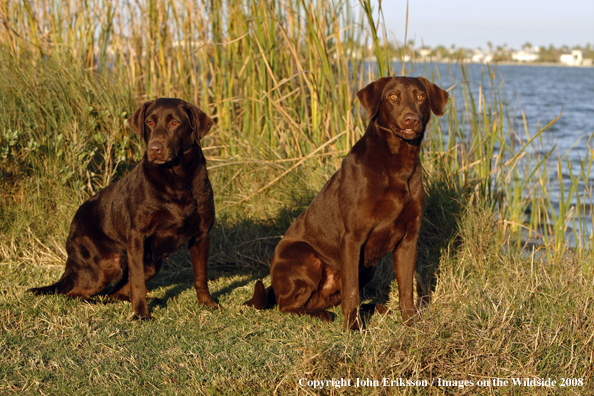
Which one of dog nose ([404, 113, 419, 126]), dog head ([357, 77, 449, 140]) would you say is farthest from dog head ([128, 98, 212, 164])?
dog nose ([404, 113, 419, 126])

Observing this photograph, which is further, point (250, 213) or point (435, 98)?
point (250, 213)

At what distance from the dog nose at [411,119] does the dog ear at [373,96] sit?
0.25m

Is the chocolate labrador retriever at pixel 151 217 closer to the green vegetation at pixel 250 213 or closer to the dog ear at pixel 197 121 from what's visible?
Result: the dog ear at pixel 197 121

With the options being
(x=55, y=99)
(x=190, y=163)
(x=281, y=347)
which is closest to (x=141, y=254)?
(x=190, y=163)

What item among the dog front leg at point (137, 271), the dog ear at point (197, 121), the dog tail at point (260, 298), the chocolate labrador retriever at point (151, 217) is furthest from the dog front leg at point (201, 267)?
the dog ear at point (197, 121)

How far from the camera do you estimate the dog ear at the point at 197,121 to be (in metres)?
3.70

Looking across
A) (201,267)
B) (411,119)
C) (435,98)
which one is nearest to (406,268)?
(411,119)

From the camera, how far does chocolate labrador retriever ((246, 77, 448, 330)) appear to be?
128 inches

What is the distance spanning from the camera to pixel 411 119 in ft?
10.3

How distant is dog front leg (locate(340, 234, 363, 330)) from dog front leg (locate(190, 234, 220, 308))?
100cm

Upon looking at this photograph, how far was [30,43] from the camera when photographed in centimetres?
578

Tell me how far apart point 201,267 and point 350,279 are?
1121 millimetres

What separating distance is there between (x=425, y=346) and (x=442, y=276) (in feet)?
5.38

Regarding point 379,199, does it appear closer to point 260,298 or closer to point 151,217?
point 260,298
